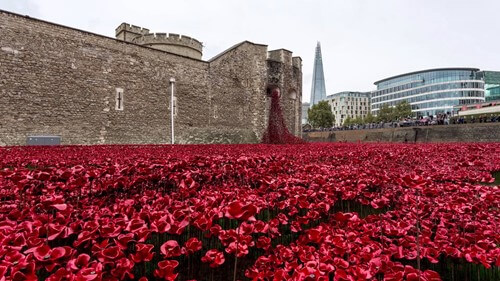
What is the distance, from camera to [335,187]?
139 inches

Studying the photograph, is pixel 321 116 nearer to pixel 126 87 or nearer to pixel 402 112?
pixel 402 112

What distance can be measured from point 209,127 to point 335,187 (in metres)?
22.3

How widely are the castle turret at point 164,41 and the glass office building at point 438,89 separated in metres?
96.3

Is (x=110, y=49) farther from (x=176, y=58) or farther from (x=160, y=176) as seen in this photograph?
(x=160, y=176)

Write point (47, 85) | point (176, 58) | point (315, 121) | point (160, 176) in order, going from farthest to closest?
point (315, 121) < point (176, 58) < point (47, 85) < point (160, 176)

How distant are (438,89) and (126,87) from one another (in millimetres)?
118706

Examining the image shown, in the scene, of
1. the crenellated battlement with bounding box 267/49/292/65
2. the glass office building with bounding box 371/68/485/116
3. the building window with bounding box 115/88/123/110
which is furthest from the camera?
the glass office building with bounding box 371/68/485/116

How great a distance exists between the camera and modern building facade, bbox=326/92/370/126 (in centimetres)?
15950

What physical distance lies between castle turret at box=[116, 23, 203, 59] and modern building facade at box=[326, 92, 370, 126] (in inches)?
5464

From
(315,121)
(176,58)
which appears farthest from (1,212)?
(315,121)

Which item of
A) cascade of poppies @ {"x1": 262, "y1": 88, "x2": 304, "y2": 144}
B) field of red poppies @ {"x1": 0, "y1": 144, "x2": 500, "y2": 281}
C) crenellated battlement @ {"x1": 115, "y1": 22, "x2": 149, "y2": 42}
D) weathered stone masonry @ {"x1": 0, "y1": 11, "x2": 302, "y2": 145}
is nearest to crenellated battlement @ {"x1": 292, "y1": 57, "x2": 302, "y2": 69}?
weathered stone masonry @ {"x1": 0, "y1": 11, "x2": 302, "y2": 145}

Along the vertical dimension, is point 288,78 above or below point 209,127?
above

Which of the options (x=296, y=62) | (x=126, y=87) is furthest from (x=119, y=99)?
(x=296, y=62)

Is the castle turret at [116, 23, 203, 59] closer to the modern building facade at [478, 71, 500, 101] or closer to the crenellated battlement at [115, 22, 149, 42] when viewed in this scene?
the crenellated battlement at [115, 22, 149, 42]
